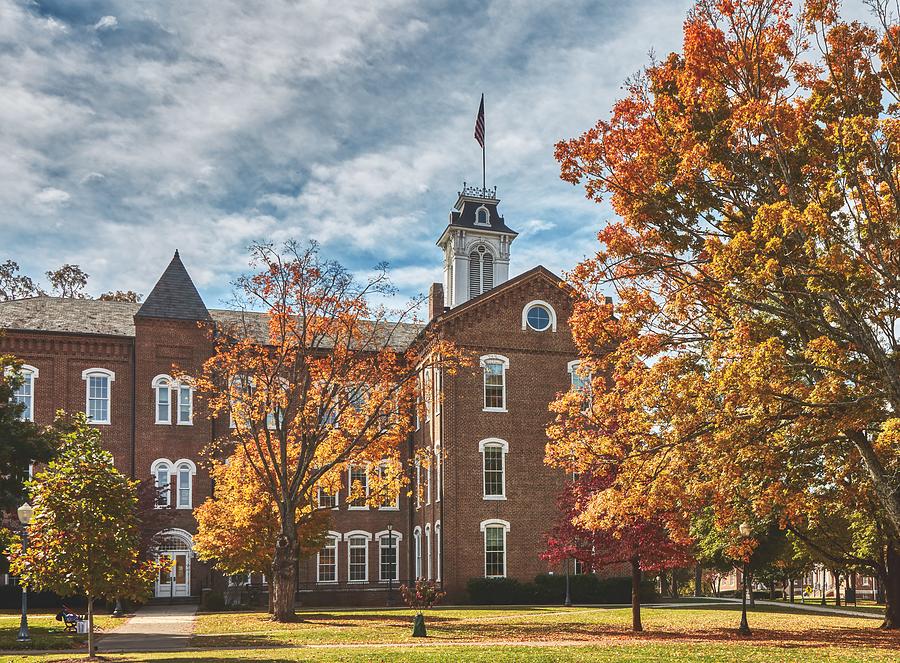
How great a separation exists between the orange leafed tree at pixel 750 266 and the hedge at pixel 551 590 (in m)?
20.9

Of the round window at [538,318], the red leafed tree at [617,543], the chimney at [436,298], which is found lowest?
the red leafed tree at [617,543]

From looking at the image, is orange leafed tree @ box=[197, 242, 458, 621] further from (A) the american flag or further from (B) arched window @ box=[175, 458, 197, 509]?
(A) the american flag

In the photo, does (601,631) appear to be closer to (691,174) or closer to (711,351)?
(711,351)

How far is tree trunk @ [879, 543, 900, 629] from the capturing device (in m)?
25.2

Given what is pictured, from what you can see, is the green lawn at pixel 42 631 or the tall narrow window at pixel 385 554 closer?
the green lawn at pixel 42 631

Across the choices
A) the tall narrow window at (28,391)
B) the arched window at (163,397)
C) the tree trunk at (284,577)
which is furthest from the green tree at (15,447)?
the arched window at (163,397)

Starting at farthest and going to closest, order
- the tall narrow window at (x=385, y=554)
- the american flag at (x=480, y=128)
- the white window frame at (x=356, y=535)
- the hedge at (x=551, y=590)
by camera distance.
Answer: the american flag at (x=480, y=128), the tall narrow window at (x=385, y=554), the white window frame at (x=356, y=535), the hedge at (x=551, y=590)

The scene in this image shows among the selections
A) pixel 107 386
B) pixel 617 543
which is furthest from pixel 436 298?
pixel 617 543

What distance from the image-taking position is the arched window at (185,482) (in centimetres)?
4116

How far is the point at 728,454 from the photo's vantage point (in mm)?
15625

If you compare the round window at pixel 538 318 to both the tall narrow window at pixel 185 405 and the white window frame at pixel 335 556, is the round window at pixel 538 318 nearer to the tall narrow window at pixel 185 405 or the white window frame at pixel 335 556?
the white window frame at pixel 335 556

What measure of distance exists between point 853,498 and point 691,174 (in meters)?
7.28

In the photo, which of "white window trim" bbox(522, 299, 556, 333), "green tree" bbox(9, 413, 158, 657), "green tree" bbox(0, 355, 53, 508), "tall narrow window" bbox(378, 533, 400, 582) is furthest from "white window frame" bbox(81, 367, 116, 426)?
"green tree" bbox(9, 413, 158, 657)

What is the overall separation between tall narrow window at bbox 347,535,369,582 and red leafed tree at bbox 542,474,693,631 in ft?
67.5
